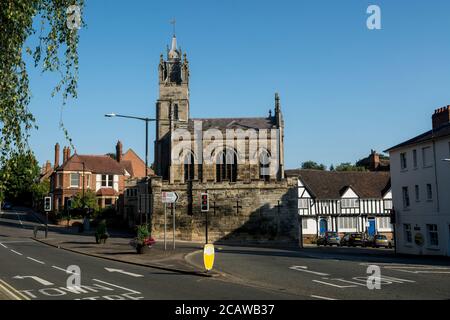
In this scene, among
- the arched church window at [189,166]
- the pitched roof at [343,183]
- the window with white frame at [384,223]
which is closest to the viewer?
the window with white frame at [384,223]

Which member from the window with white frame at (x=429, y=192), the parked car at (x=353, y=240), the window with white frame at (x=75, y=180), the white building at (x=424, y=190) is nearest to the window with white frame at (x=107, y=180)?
the window with white frame at (x=75, y=180)

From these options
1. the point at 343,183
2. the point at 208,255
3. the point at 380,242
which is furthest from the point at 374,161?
the point at 208,255

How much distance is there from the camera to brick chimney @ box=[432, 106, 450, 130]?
36.5m

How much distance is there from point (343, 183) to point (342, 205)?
3606 millimetres

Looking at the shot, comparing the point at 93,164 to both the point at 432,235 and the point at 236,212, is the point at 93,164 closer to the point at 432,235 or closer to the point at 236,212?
the point at 236,212

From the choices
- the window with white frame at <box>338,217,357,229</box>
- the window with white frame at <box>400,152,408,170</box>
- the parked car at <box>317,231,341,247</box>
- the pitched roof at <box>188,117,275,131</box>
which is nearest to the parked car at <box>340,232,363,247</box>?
the parked car at <box>317,231,341,247</box>

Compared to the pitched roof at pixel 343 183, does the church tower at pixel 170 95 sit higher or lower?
higher

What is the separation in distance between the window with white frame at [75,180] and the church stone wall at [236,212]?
1969cm

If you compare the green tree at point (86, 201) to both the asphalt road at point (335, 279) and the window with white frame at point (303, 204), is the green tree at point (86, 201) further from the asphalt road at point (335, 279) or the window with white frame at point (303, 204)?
the asphalt road at point (335, 279)

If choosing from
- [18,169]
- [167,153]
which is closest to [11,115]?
[18,169]

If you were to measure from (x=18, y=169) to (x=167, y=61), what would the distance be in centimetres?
6056

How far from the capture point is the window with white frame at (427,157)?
112 feet

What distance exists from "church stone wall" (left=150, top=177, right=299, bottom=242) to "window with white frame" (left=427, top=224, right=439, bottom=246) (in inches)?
581

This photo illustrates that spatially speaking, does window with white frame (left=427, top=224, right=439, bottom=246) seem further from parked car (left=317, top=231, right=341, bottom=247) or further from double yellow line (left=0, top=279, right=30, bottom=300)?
double yellow line (left=0, top=279, right=30, bottom=300)
